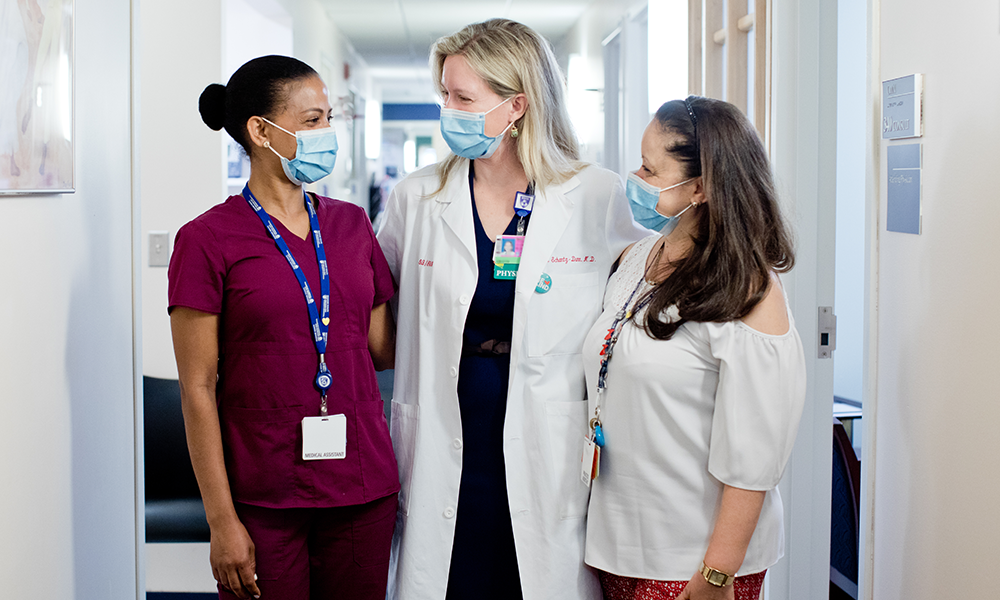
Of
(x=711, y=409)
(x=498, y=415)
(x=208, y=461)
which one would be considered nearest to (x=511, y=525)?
(x=498, y=415)

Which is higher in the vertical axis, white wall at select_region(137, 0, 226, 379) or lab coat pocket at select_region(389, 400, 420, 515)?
white wall at select_region(137, 0, 226, 379)

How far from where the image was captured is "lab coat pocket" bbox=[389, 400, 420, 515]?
1593 millimetres

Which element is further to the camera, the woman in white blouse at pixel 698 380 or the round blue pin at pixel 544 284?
the round blue pin at pixel 544 284

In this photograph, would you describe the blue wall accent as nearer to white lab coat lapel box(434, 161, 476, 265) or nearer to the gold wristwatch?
white lab coat lapel box(434, 161, 476, 265)

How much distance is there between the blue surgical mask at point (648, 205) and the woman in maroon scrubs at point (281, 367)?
0.53m

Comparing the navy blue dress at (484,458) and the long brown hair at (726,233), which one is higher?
the long brown hair at (726,233)

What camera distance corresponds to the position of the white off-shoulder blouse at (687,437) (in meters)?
1.29

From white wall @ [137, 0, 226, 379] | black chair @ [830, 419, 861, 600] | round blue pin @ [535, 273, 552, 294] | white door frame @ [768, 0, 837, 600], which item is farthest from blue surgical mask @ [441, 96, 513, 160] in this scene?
white wall @ [137, 0, 226, 379]

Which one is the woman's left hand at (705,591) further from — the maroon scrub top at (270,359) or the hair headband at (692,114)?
the hair headband at (692,114)

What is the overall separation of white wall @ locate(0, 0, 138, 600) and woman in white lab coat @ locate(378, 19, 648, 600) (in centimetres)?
61

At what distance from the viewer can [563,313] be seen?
5.13 ft

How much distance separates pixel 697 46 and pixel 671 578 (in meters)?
2.13

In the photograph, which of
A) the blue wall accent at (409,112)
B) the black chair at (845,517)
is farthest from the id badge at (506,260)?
the blue wall accent at (409,112)

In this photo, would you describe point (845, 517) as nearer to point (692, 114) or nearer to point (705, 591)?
point (705, 591)
